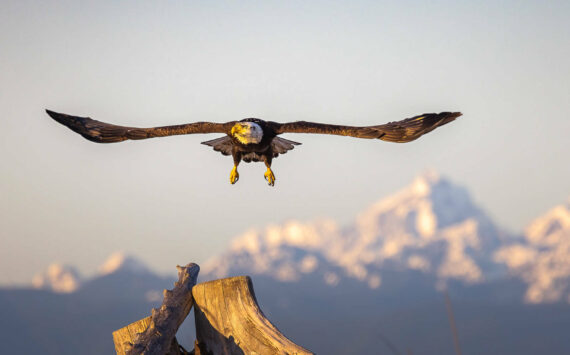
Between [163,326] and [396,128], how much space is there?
6.20 meters

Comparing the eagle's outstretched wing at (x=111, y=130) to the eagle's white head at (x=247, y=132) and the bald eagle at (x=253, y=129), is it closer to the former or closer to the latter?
the bald eagle at (x=253, y=129)

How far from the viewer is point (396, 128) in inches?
468

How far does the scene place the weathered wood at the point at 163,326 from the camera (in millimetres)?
7098

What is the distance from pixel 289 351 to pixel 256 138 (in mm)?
6264

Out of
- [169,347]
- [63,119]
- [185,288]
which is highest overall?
[63,119]

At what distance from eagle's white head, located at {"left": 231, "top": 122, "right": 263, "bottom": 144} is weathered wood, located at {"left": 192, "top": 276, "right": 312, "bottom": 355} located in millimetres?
5277

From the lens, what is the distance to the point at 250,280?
22.9 ft

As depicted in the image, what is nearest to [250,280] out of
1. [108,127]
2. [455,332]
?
[455,332]

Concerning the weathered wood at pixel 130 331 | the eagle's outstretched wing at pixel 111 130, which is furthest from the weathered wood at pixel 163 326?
the eagle's outstretched wing at pixel 111 130

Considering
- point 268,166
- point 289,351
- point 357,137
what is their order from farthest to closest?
point 268,166, point 357,137, point 289,351

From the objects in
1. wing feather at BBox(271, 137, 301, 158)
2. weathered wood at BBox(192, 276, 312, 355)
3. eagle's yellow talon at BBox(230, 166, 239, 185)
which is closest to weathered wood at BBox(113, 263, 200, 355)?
weathered wood at BBox(192, 276, 312, 355)

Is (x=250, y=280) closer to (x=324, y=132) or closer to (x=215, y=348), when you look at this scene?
(x=215, y=348)

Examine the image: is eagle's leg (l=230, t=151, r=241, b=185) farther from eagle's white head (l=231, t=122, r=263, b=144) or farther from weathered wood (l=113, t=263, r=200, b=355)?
weathered wood (l=113, t=263, r=200, b=355)

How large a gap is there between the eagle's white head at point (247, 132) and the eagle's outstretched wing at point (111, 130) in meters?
0.57
